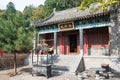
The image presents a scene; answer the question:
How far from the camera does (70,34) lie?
16.9 metres

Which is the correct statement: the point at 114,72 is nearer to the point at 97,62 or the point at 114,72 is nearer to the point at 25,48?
the point at 97,62

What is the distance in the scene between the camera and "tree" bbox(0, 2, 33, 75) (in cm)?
1139

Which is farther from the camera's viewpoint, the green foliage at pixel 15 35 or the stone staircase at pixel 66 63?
the stone staircase at pixel 66 63

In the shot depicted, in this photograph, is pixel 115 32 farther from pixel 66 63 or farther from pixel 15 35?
pixel 15 35

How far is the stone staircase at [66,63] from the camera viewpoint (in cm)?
1221

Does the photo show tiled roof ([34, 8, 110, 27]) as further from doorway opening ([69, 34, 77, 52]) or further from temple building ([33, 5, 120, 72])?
doorway opening ([69, 34, 77, 52])

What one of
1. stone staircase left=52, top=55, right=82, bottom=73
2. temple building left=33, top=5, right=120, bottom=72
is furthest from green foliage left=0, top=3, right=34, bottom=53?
temple building left=33, top=5, right=120, bottom=72

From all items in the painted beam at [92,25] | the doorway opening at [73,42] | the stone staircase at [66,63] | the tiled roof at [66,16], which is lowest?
the stone staircase at [66,63]

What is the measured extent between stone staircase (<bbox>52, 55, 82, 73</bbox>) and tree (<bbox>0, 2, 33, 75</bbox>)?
2.57m

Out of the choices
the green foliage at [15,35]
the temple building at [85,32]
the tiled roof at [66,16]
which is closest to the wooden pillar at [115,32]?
the temple building at [85,32]

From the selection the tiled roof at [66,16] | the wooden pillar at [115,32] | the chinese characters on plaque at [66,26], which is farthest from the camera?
the chinese characters on plaque at [66,26]

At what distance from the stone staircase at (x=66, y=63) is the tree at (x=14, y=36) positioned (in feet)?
8.44

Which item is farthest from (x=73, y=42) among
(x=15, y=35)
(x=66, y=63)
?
(x=15, y=35)

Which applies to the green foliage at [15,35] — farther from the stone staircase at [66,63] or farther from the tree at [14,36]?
the stone staircase at [66,63]
